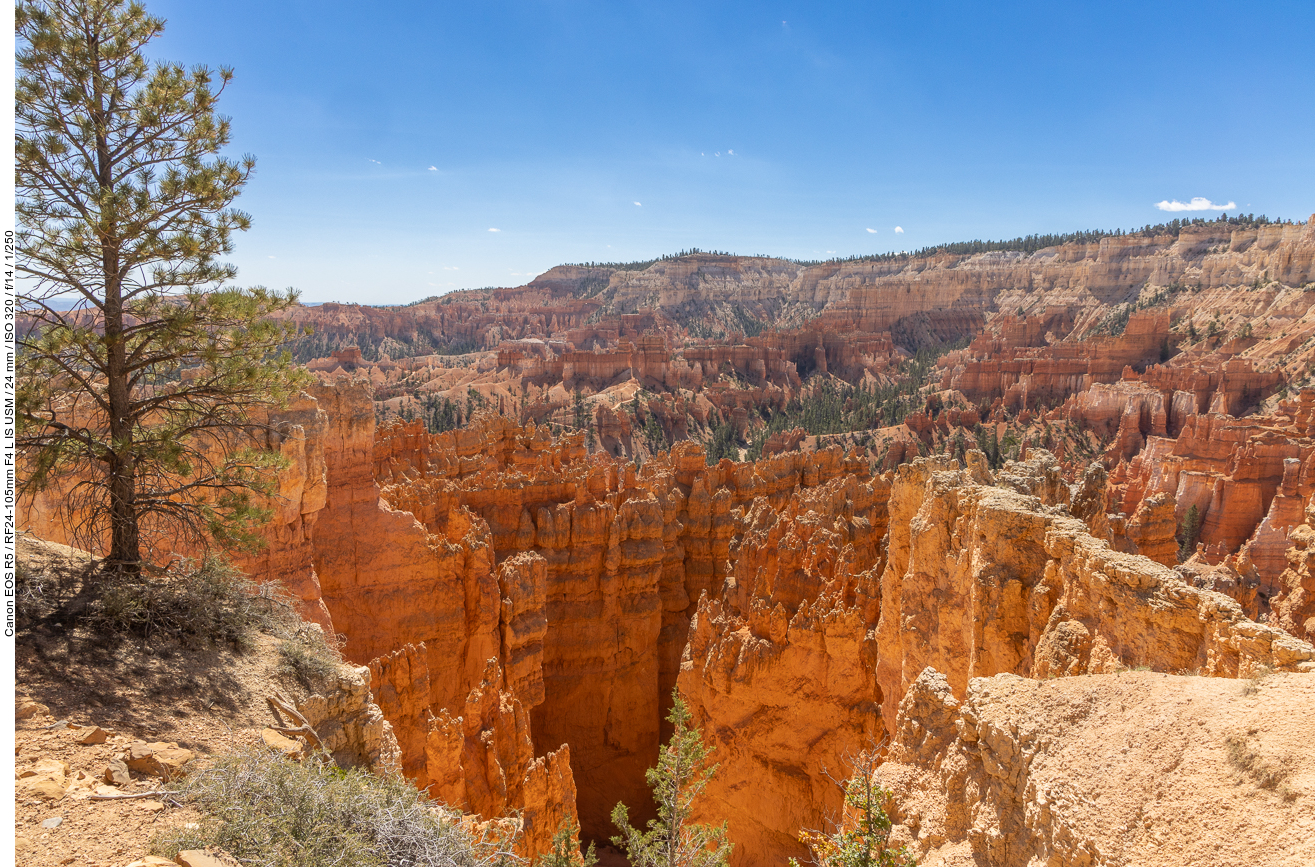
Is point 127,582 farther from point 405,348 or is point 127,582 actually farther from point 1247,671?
point 405,348

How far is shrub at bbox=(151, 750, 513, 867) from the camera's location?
14.8 ft

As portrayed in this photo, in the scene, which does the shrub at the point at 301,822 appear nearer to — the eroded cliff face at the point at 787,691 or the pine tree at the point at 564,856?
the pine tree at the point at 564,856

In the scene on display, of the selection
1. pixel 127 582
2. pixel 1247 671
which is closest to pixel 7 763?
pixel 127 582

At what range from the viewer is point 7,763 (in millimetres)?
4383

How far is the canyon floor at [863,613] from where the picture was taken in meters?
5.01

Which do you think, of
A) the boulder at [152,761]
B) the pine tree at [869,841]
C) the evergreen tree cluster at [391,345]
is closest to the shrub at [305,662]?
the boulder at [152,761]

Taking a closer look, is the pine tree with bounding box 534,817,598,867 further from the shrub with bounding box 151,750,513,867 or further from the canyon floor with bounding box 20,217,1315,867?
the shrub with bounding box 151,750,513,867

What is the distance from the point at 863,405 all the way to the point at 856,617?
196ft

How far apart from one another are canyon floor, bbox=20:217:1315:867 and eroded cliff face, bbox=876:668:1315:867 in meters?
0.02

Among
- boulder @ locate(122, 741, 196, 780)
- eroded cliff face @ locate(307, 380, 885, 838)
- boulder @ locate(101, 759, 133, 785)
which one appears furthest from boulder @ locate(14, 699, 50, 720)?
eroded cliff face @ locate(307, 380, 885, 838)

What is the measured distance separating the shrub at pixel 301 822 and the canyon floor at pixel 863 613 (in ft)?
13.7

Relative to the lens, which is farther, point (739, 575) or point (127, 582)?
point (739, 575)

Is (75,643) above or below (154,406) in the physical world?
below

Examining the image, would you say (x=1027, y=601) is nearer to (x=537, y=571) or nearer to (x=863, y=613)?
(x=863, y=613)
